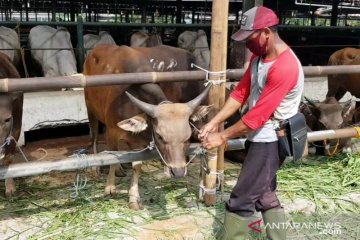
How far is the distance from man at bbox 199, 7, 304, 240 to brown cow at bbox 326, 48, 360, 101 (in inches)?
178

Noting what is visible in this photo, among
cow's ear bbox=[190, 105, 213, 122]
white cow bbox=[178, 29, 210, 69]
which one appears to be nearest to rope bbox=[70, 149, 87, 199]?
cow's ear bbox=[190, 105, 213, 122]

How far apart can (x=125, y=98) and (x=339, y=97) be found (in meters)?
4.81

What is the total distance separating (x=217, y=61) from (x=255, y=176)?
131 cm

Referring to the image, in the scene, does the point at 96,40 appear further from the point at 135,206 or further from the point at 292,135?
the point at 292,135

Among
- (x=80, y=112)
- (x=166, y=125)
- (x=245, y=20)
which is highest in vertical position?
(x=245, y=20)

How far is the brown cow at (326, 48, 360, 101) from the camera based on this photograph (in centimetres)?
761

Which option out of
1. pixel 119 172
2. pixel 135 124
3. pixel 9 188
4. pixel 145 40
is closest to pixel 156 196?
pixel 119 172

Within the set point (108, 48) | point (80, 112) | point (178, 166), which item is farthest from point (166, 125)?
point (80, 112)

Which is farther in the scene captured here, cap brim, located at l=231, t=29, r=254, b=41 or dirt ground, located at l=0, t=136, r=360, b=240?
dirt ground, located at l=0, t=136, r=360, b=240

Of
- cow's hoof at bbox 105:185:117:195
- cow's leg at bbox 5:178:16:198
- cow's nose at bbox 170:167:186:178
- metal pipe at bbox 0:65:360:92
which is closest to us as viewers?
metal pipe at bbox 0:65:360:92

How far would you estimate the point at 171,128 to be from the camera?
402 centimetres

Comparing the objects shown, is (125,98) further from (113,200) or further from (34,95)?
(34,95)

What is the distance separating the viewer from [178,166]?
394cm

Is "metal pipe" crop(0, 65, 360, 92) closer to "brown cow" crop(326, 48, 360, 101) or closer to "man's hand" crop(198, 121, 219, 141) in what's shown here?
"man's hand" crop(198, 121, 219, 141)
